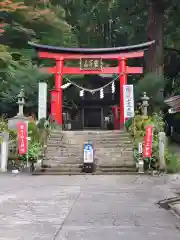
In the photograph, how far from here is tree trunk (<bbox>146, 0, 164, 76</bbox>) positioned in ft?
98.5

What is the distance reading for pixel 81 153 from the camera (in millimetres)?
20922

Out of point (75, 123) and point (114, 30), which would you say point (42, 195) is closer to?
point (75, 123)

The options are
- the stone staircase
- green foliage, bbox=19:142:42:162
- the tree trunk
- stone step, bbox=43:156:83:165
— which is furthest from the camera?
the tree trunk

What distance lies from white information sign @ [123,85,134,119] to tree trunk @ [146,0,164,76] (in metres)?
5.55

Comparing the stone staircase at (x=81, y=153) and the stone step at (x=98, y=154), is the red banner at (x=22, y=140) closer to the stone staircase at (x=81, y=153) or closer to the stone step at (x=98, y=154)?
the stone staircase at (x=81, y=153)

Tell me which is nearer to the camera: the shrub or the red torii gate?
the shrub

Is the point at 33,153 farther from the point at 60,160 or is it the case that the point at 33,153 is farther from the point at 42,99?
the point at 42,99

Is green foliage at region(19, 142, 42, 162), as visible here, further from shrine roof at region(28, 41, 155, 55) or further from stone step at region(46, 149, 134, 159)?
Answer: shrine roof at region(28, 41, 155, 55)

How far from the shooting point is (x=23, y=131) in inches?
769

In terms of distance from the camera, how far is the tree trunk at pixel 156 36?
98.5 ft

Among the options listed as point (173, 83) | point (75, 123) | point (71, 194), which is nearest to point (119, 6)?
point (173, 83)

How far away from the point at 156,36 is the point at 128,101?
747 cm

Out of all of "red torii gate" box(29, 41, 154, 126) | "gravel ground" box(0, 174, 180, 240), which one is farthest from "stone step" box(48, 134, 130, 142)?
"gravel ground" box(0, 174, 180, 240)

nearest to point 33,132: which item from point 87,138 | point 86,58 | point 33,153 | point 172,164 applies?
point 33,153
